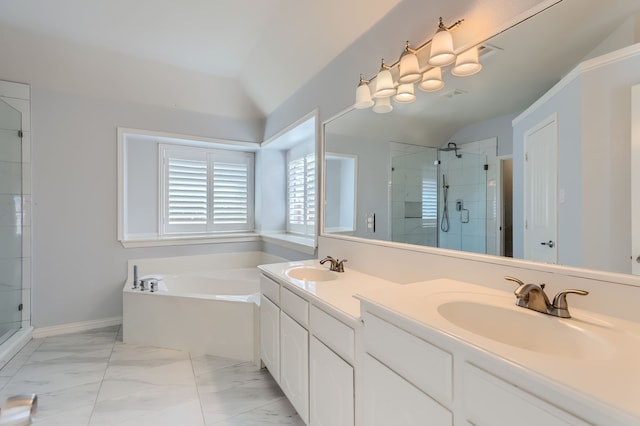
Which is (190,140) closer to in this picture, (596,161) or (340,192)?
(340,192)

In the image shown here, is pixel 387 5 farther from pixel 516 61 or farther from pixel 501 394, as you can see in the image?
pixel 501 394

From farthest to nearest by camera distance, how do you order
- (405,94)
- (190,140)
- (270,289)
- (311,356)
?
(190,140) < (270,289) < (405,94) < (311,356)

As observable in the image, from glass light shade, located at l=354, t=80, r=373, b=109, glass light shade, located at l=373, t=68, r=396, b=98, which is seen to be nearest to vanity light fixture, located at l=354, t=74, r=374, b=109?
glass light shade, located at l=354, t=80, r=373, b=109

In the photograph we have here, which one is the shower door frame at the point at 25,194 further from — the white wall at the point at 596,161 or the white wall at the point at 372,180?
the white wall at the point at 596,161

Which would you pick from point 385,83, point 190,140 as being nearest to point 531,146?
point 385,83

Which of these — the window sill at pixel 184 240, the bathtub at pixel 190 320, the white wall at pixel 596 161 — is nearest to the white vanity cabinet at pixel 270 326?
the bathtub at pixel 190 320

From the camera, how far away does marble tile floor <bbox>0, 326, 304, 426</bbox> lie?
180 cm

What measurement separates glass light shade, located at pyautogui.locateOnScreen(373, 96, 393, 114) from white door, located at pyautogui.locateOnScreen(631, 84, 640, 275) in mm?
1158

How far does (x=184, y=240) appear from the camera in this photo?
11.9ft

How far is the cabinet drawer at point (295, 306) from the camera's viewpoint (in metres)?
1.57

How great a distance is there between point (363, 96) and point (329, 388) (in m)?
1.71

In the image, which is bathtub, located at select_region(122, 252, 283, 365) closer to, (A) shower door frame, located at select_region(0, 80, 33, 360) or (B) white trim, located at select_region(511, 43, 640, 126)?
(A) shower door frame, located at select_region(0, 80, 33, 360)

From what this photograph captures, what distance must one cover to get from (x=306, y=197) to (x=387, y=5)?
7.07 ft

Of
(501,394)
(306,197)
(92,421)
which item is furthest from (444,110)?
(92,421)
